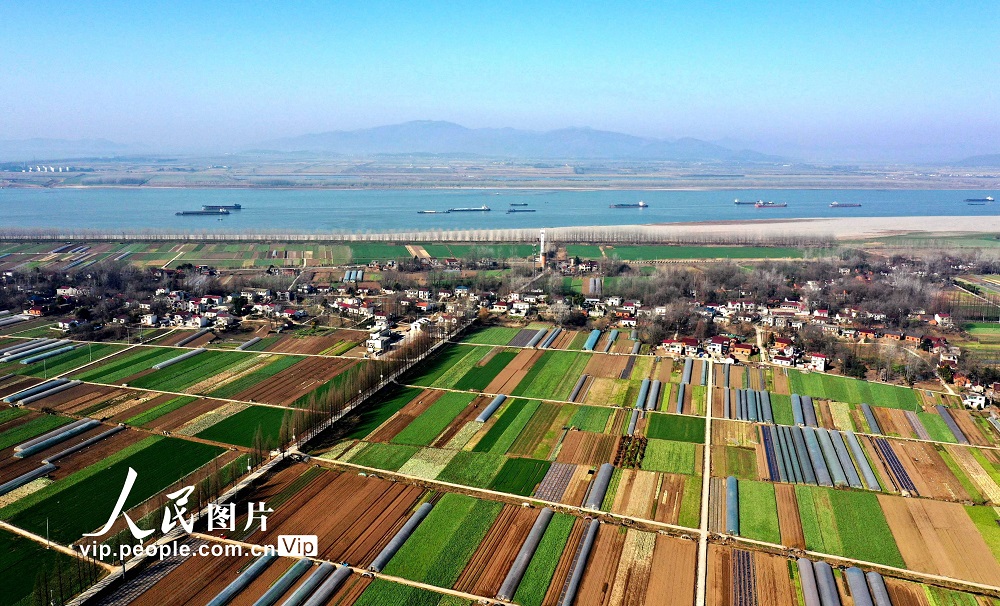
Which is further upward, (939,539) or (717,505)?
(717,505)

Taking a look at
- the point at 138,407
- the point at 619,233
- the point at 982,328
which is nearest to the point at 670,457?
the point at 138,407

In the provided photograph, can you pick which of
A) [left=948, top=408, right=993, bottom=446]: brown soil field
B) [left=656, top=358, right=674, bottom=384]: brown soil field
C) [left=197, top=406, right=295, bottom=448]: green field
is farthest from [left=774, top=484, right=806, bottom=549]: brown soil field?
[left=197, top=406, right=295, bottom=448]: green field

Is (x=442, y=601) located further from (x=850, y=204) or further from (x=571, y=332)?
(x=850, y=204)

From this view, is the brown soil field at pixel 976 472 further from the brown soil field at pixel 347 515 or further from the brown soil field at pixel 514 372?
the brown soil field at pixel 347 515

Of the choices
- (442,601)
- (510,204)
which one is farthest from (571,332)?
(510,204)

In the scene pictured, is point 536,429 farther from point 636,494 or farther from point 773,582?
point 773,582

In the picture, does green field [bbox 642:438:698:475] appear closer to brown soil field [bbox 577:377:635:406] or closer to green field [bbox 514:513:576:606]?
brown soil field [bbox 577:377:635:406]
